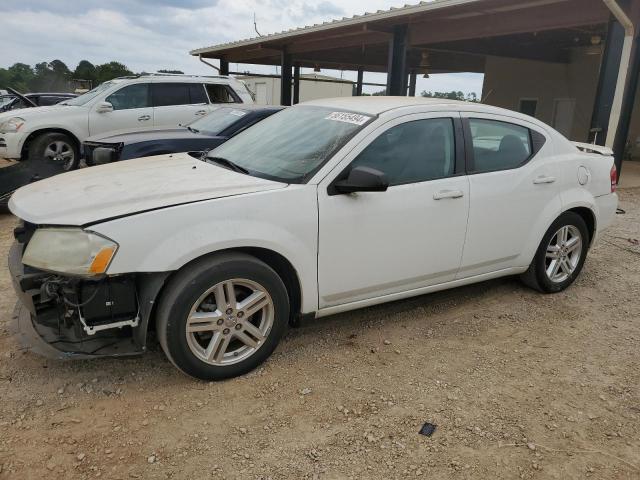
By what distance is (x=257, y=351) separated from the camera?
10.4 feet

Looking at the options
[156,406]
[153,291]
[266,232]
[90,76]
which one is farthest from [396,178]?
[90,76]

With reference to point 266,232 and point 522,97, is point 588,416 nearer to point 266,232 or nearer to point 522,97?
point 266,232

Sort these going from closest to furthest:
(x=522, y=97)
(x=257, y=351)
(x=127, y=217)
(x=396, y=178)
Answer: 1. (x=127, y=217)
2. (x=257, y=351)
3. (x=396, y=178)
4. (x=522, y=97)

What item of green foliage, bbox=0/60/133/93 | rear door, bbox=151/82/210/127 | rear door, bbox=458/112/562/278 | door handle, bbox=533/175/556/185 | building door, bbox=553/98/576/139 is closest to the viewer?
rear door, bbox=458/112/562/278

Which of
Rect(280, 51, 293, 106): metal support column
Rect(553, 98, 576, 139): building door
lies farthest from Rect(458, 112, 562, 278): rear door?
Rect(280, 51, 293, 106): metal support column

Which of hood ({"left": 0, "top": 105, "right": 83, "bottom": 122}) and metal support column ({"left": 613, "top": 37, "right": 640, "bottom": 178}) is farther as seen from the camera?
hood ({"left": 0, "top": 105, "right": 83, "bottom": 122})

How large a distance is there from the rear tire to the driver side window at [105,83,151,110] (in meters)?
1.10

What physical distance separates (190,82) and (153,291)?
8467 mm

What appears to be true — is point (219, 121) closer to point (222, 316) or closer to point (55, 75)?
point (222, 316)

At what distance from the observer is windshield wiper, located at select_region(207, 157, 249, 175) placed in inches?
138

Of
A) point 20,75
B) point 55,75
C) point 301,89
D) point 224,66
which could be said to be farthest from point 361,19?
point 20,75

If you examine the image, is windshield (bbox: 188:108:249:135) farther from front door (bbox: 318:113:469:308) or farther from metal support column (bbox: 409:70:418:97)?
metal support column (bbox: 409:70:418:97)

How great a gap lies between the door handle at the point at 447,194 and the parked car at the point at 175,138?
403cm

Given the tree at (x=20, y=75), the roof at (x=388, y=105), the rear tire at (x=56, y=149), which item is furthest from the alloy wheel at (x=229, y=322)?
the tree at (x=20, y=75)
